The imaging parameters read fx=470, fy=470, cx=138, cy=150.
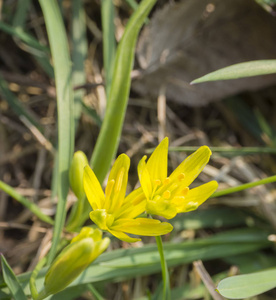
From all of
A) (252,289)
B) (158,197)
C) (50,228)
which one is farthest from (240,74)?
(50,228)

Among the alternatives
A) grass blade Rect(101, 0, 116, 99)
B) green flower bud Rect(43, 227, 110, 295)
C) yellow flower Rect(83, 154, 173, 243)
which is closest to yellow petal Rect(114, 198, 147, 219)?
yellow flower Rect(83, 154, 173, 243)

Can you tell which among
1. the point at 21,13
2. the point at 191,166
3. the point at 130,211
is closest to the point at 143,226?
the point at 130,211

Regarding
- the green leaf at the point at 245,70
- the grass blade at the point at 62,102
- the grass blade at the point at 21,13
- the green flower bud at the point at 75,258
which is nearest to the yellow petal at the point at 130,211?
the green flower bud at the point at 75,258

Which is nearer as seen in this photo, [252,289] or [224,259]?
[252,289]

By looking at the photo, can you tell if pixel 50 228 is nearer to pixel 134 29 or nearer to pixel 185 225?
pixel 185 225

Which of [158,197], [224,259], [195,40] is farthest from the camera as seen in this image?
[195,40]

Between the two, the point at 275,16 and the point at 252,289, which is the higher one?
the point at 275,16

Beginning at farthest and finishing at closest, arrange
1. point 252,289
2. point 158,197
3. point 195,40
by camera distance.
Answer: point 195,40
point 252,289
point 158,197
